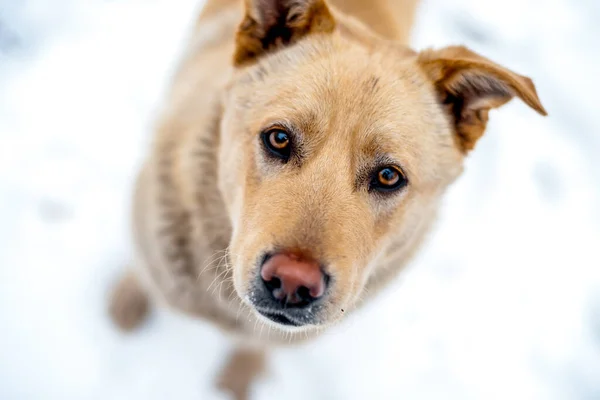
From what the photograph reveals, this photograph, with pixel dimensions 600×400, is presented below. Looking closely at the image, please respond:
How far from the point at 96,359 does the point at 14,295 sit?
0.65 meters

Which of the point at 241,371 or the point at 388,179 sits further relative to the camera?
the point at 241,371

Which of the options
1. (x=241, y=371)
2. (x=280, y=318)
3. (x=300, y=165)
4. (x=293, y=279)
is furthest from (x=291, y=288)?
(x=241, y=371)

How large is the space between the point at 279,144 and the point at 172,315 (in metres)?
1.83

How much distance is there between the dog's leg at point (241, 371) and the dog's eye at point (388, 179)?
158 centimetres

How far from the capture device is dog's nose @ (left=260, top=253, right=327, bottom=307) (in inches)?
65.6

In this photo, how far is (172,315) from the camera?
10.9 feet

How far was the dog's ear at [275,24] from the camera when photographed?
2197mm

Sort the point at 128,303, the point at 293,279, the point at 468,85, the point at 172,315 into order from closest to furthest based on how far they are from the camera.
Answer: the point at 293,279 → the point at 468,85 → the point at 128,303 → the point at 172,315

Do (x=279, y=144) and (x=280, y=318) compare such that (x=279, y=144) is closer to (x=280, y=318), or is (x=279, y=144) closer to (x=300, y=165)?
(x=300, y=165)

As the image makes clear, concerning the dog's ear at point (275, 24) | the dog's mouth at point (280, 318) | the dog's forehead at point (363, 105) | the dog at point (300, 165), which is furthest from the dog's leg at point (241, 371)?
the dog's ear at point (275, 24)

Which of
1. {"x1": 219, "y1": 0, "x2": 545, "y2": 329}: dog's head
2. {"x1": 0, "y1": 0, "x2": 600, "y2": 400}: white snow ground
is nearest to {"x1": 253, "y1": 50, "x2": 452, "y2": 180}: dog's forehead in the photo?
{"x1": 219, "y1": 0, "x2": 545, "y2": 329}: dog's head

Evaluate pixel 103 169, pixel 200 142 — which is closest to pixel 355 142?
pixel 200 142

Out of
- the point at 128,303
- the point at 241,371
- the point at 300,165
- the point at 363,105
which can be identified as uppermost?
the point at 363,105

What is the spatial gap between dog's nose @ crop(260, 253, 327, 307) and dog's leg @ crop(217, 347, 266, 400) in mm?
1540
